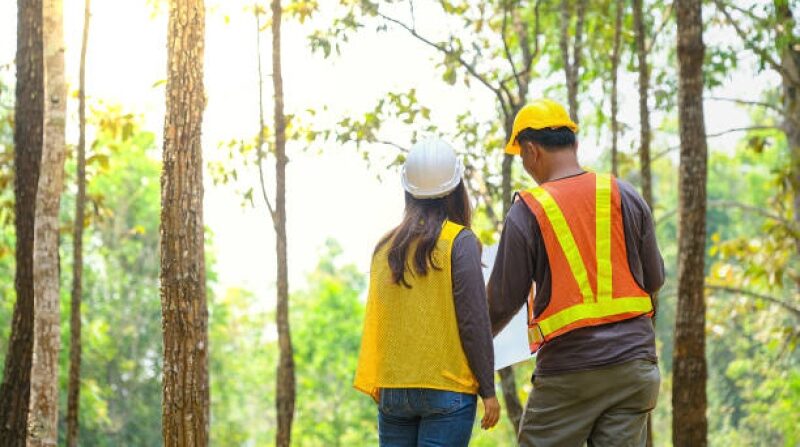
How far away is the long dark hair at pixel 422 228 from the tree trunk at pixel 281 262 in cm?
563

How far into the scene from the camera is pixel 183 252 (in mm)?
5367

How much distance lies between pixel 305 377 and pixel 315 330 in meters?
1.86

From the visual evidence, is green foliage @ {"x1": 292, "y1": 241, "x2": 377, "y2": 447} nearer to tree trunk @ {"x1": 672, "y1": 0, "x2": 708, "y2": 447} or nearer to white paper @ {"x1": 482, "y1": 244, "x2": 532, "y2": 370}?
tree trunk @ {"x1": 672, "y1": 0, "x2": 708, "y2": 447}

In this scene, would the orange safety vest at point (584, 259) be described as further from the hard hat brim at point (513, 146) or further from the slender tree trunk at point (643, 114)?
the slender tree trunk at point (643, 114)

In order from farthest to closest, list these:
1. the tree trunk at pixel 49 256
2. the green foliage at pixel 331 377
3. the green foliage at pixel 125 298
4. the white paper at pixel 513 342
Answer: the green foliage at pixel 331 377 < the green foliage at pixel 125 298 < the tree trunk at pixel 49 256 < the white paper at pixel 513 342

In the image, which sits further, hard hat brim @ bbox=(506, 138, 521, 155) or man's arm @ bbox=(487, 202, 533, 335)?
hard hat brim @ bbox=(506, 138, 521, 155)

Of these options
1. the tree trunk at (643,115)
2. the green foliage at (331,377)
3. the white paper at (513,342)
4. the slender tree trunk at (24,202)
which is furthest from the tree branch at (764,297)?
the green foliage at (331,377)

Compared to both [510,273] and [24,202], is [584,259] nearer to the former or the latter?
[510,273]

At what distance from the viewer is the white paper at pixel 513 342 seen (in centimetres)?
427

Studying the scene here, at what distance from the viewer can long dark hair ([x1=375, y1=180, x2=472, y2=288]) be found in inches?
155

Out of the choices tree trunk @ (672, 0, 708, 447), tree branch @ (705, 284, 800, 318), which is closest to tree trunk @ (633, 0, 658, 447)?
tree trunk @ (672, 0, 708, 447)

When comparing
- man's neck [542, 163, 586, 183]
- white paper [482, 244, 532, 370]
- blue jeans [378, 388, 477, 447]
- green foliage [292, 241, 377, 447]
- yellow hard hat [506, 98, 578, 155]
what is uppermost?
yellow hard hat [506, 98, 578, 155]

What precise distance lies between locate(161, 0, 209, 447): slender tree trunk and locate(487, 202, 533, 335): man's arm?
175 cm

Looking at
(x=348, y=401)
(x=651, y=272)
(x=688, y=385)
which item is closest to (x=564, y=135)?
(x=651, y=272)
